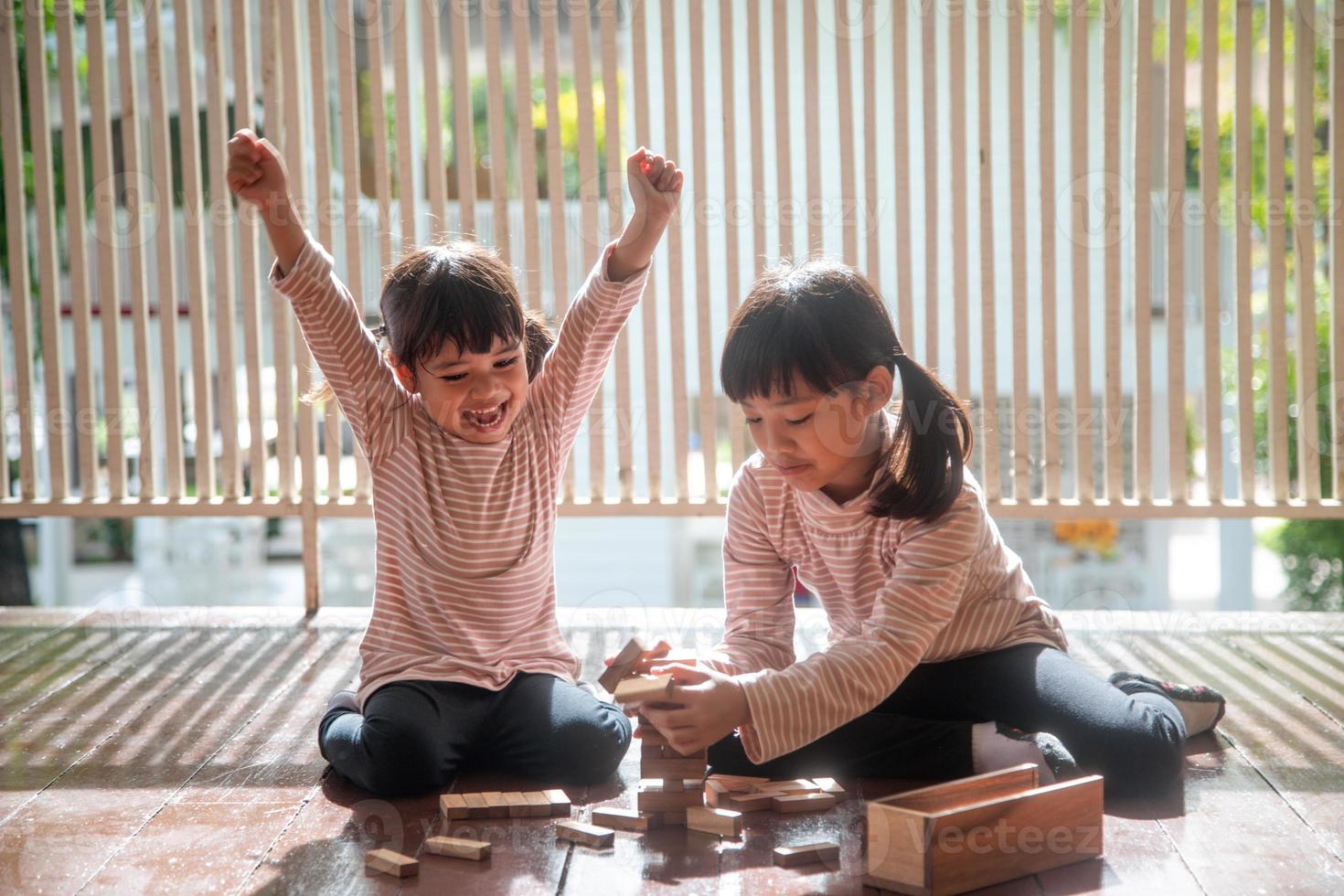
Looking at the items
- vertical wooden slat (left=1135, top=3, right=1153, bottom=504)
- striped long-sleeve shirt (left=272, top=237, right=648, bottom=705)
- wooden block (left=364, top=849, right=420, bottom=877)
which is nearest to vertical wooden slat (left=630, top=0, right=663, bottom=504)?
striped long-sleeve shirt (left=272, top=237, right=648, bottom=705)

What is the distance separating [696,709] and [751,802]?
0.21m

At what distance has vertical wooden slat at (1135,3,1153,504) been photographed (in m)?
2.60

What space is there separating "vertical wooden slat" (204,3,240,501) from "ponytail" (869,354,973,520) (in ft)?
5.36

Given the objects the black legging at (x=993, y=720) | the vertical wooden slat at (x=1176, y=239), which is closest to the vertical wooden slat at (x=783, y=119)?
the vertical wooden slat at (x=1176, y=239)

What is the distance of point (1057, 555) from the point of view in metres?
7.56

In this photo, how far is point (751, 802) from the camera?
149 centimetres

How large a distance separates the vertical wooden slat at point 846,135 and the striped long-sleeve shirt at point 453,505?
3.07 feet

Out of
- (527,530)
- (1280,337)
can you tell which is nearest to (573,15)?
(527,530)

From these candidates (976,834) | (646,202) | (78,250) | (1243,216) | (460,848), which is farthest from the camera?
(78,250)

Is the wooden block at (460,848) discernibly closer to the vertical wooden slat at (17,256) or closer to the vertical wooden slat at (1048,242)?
the vertical wooden slat at (1048,242)

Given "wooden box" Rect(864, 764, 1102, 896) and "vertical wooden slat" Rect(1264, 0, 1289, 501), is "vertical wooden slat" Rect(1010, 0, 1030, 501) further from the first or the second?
"wooden box" Rect(864, 764, 1102, 896)

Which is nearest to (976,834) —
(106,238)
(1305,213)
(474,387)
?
(474,387)

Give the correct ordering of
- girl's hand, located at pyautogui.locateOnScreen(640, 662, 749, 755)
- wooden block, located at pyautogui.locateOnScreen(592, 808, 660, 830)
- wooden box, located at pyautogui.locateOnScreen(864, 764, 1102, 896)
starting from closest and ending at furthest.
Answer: wooden box, located at pyautogui.locateOnScreen(864, 764, 1102, 896)
girl's hand, located at pyautogui.locateOnScreen(640, 662, 749, 755)
wooden block, located at pyautogui.locateOnScreen(592, 808, 660, 830)

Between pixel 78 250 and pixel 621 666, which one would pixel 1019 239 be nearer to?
pixel 621 666
